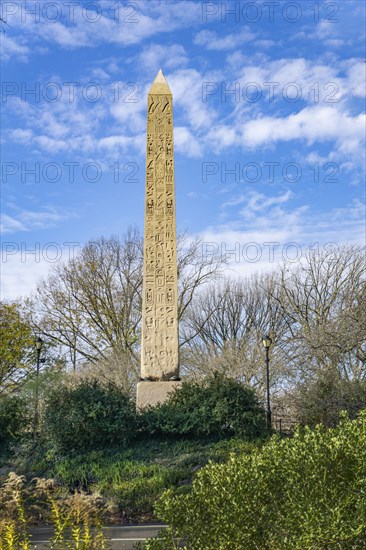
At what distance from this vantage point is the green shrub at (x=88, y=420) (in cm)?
1266

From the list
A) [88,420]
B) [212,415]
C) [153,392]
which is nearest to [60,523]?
[88,420]

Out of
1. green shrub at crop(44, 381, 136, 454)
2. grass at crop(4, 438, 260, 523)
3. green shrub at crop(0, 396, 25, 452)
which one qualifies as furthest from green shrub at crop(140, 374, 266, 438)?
green shrub at crop(0, 396, 25, 452)

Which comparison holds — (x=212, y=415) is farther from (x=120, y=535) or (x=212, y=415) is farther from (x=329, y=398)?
(x=329, y=398)

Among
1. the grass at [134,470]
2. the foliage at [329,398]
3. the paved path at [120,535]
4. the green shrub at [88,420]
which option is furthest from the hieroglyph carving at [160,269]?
the paved path at [120,535]

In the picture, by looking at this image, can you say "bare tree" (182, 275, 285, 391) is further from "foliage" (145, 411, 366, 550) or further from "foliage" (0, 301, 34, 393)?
"foliage" (145, 411, 366, 550)

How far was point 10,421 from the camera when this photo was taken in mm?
14734

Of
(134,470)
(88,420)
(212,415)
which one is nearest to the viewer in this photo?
(134,470)

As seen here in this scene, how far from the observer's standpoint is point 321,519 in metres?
4.19

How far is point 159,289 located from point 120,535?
7.41 meters

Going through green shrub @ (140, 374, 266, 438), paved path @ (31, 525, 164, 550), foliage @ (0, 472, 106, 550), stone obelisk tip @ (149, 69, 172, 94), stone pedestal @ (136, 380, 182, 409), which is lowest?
paved path @ (31, 525, 164, 550)

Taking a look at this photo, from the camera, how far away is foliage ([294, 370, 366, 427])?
17641mm

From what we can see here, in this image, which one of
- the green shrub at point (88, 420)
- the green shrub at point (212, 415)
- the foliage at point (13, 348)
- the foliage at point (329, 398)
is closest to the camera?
the green shrub at point (88, 420)

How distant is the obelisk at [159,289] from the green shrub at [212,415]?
2.96 ft

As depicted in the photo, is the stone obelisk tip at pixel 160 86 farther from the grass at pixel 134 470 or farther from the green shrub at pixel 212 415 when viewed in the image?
the grass at pixel 134 470
